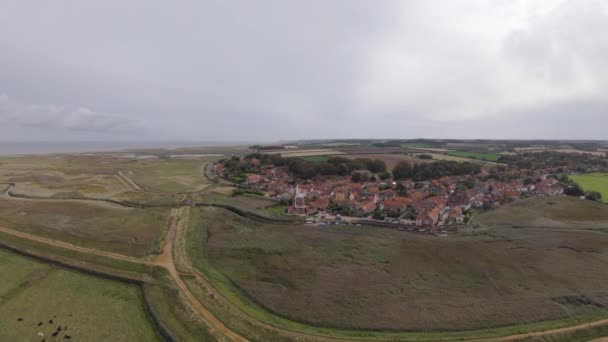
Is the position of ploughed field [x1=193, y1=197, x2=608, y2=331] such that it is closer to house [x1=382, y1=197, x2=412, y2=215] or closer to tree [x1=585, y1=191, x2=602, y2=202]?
house [x1=382, y1=197, x2=412, y2=215]

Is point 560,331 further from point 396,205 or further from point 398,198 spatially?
point 398,198

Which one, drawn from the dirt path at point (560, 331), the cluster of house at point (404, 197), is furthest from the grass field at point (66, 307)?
the cluster of house at point (404, 197)

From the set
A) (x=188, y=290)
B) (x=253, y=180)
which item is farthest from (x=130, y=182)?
(x=188, y=290)

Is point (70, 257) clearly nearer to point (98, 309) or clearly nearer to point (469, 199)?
point (98, 309)

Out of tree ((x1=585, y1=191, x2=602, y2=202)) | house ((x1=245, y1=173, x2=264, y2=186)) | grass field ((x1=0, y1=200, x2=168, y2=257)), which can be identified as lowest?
tree ((x1=585, y1=191, x2=602, y2=202))

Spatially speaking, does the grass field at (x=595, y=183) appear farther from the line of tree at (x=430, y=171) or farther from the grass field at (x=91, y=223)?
the grass field at (x=91, y=223)

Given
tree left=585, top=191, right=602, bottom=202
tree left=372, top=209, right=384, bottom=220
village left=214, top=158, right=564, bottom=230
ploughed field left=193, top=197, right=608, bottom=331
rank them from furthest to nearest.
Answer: tree left=585, top=191, right=602, bottom=202, village left=214, top=158, right=564, bottom=230, tree left=372, top=209, right=384, bottom=220, ploughed field left=193, top=197, right=608, bottom=331

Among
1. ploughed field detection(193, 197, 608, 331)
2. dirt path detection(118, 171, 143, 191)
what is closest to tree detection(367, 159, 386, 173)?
ploughed field detection(193, 197, 608, 331)

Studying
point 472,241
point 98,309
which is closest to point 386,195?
point 472,241
